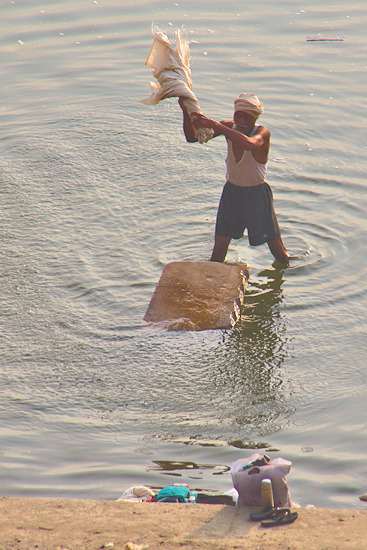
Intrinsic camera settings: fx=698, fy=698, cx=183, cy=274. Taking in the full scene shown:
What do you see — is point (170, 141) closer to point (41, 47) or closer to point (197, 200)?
point (197, 200)

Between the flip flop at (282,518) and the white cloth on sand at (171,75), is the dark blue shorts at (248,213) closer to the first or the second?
the white cloth on sand at (171,75)

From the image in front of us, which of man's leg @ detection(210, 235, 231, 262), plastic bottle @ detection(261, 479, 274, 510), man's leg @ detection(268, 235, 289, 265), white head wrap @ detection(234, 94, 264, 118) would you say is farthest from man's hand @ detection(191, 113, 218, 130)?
plastic bottle @ detection(261, 479, 274, 510)

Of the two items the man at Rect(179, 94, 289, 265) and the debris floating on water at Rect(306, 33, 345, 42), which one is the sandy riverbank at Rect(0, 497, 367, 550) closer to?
the man at Rect(179, 94, 289, 265)

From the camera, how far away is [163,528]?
334cm

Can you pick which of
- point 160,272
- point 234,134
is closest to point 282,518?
point 234,134

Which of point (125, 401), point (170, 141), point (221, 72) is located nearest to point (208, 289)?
point (125, 401)

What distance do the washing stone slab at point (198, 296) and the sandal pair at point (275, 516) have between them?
85.4 inches

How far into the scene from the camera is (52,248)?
6.71m

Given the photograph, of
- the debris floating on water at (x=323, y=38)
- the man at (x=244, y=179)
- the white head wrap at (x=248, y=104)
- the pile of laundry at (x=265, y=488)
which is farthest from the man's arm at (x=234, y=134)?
the debris floating on water at (x=323, y=38)

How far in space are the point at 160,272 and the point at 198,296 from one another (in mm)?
781

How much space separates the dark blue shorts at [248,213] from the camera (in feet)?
19.3

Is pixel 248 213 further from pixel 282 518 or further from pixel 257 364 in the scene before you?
pixel 282 518

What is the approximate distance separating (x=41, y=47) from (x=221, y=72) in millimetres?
3411

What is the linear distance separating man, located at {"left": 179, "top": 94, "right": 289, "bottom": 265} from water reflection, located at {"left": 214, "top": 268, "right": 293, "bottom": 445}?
488mm
